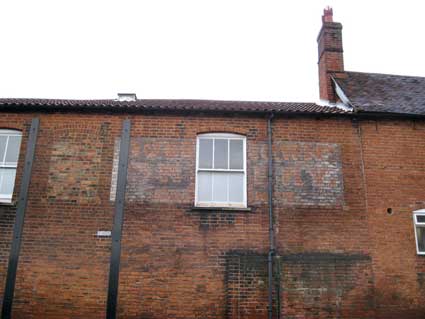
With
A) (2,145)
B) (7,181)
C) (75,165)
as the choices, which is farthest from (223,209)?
(2,145)

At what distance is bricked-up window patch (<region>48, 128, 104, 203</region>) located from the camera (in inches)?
376

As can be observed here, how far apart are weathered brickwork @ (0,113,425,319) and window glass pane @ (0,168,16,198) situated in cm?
34

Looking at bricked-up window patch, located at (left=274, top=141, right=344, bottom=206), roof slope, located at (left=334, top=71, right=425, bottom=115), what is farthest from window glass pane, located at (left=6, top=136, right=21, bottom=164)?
roof slope, located at (left=334, top=71, right=425, bottom=115)

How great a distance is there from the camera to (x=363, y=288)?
9023 millimetres

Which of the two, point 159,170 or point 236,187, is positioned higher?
point 159,170

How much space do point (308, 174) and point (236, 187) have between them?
74.9 inches

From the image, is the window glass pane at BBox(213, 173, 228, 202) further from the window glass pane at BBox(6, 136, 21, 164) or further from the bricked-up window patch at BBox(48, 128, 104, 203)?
the window glass pane at BBox(6, 136, 21, 164)

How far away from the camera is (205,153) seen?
10055 millimetres

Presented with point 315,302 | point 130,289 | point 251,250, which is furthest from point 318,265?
point 130,289

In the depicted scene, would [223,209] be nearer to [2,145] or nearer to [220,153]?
[220,153]

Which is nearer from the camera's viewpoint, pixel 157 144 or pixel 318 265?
pixel 318 265

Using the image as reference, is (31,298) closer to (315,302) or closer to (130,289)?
(130,289)

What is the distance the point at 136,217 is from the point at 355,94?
7.74 meters

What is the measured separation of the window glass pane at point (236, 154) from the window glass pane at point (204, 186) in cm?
70
